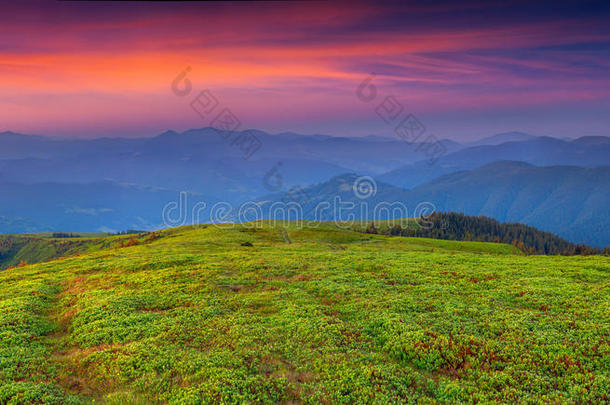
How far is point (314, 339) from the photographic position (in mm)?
19734

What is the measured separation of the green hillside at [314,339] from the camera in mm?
14750

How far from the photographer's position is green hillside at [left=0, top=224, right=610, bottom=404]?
48.4ft

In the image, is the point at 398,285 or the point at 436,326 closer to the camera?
the point at 436,326

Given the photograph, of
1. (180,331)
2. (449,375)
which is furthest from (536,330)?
(180,331)

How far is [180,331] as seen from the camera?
827 inches

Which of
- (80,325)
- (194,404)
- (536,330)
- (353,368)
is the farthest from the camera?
(80,325)

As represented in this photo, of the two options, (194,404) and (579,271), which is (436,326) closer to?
(194,404)

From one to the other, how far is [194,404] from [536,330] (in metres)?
19.6

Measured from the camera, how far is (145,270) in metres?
41.4

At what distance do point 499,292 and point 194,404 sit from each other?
83.0 feet

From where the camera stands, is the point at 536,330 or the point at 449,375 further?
the point at 536,330

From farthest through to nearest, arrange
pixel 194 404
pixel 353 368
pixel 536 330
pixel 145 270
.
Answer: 1. pixel 145 270
2. pixel 536 330
3. pixel 353 368
4. pixel 194 404

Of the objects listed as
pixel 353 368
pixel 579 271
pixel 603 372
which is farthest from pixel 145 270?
pixel 579 271

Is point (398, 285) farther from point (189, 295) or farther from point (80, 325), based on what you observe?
point (80, 325)
